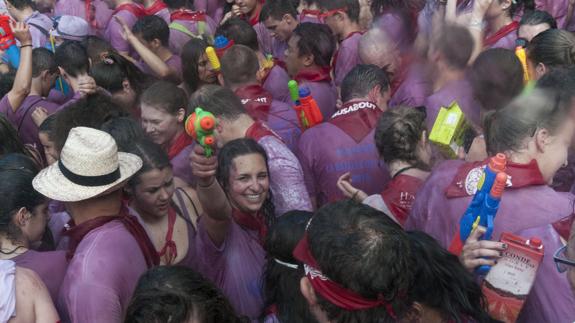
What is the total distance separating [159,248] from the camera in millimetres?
2906

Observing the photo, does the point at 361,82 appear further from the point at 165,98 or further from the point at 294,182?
the point at 165,98

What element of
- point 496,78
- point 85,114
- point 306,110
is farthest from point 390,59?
point 85,114

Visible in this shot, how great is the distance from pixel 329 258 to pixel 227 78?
2.91m

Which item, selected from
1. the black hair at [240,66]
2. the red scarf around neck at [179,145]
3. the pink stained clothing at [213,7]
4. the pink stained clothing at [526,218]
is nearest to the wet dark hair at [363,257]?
the pink stained clothing at [526,218]

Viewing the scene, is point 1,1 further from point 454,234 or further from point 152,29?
point 454,234

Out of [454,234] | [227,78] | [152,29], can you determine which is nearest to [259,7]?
[152,29]

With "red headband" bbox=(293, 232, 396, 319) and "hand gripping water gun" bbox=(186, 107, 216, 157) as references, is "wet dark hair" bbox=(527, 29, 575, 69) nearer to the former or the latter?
"hand gripping water gun" bbox=(186, 107, 216, 157)

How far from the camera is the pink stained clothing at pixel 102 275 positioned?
2221mm

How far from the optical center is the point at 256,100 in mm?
4266

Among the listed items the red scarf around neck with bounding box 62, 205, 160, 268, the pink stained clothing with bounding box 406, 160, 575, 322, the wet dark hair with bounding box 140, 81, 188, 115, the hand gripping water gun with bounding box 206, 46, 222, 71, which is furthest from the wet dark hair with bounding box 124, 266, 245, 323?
the hand gripping water gun with bounding box 206, 46, 222, 71

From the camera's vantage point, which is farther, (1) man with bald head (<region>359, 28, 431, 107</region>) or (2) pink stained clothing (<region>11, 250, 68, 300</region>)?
(1) man with bald head (<region>359, 28, 431, 107</region>)

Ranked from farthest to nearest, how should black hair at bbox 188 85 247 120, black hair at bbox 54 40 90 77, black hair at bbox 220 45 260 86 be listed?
black hair at bbox 54 40 90 77 < black hair at bbox 220 45 260 86 < black hair at bbox 188 85 247 120

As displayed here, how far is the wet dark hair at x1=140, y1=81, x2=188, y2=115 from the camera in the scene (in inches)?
155

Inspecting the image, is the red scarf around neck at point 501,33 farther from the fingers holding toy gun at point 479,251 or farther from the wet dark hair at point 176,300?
the wet dark hair at point 176,300
